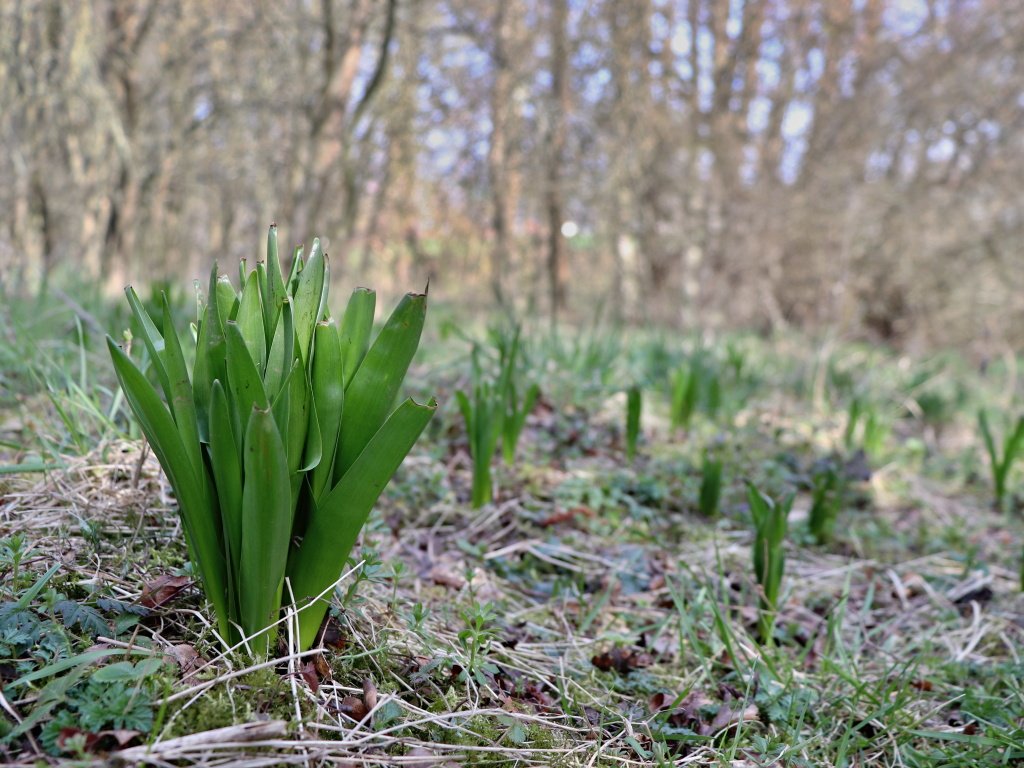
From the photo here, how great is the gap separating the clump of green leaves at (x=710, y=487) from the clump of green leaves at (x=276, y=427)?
1.53m

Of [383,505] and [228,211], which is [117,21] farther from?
[228,211]

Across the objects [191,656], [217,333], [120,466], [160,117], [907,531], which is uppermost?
[160,117]

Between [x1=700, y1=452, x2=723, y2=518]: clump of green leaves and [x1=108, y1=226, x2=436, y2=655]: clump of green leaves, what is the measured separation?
153cm

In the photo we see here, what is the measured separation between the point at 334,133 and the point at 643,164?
10.5 ft

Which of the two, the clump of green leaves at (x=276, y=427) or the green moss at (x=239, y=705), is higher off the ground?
the clump of green leaves at (x=276, y=427)

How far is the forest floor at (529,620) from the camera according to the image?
1019mm

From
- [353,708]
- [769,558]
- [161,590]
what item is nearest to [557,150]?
[769,558]

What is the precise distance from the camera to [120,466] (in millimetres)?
1648

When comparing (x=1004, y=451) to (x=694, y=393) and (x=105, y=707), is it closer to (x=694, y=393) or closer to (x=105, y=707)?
(x=694, y=393)

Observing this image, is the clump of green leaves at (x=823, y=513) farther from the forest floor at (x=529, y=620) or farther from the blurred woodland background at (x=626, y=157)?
the blurred woodland background at (x=626, y=157)

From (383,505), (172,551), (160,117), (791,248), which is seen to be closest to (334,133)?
(383,505)

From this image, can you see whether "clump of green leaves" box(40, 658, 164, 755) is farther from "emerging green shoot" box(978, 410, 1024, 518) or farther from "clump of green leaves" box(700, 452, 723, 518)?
"emerging green shoot" box(978, 410, 1024, 518)

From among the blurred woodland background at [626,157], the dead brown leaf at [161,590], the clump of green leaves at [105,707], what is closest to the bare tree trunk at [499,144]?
the blurred woodland background at [626,157]

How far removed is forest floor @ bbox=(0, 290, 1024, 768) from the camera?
40.1 inches
